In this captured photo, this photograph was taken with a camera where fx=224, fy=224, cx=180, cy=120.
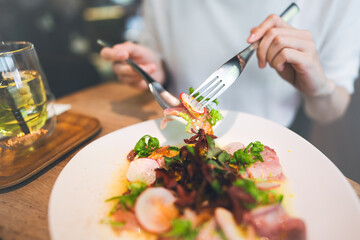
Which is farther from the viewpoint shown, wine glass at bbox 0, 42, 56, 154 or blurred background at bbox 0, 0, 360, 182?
blurred background at bbox 0, 0, 360, 182

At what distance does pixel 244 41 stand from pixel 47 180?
155cm

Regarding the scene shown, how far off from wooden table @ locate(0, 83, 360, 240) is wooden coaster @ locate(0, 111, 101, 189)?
0.03 meters

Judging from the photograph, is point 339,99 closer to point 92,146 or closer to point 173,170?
point 173,170

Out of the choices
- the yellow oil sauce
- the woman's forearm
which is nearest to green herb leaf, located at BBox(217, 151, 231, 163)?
the yellow oil sauce

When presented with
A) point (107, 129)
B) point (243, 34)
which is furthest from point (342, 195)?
point (243, 34)

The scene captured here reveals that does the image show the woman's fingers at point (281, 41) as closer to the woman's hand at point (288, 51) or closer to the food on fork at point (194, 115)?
the woman's hand at point (288, 51)

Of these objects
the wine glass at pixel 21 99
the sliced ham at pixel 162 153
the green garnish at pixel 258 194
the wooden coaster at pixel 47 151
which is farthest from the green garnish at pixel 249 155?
the wine glass at pixel 21 99

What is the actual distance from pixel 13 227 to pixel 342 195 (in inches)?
38.3

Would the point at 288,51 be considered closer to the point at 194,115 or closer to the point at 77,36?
the point at 194,115

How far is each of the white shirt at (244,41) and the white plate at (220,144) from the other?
781 millimetres

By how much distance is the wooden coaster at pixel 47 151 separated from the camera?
0.87 meters

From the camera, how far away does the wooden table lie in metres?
0.68

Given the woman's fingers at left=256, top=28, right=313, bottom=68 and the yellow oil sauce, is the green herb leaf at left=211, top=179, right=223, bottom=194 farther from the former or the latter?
the woman's fingers at left=256, top=28, right=313, bottom=68

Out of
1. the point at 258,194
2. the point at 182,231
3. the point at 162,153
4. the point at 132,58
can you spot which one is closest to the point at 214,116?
the point at 162,153
